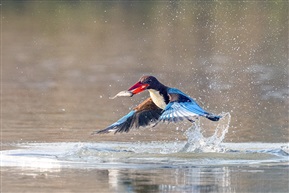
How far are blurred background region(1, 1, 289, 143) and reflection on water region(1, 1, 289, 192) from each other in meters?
0.03

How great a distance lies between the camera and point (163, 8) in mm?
33531

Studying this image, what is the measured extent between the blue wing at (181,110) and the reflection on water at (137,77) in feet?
1.35

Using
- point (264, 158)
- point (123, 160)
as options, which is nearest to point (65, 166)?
point (123, 160)

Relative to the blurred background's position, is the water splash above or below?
below

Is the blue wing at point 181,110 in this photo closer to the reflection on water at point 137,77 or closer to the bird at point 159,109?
the bird at point 159,109

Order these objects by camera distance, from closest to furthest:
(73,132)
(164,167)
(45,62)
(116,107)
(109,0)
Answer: (164,167) < (73,132) < (116,107) < (45,62) < (109,0)

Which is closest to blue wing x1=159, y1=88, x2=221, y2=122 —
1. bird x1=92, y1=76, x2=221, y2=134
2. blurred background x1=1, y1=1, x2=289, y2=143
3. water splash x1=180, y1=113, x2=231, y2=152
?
bird x1=92, y1=76, x2=221, y2=134

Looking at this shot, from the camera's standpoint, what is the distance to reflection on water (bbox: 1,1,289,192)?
428 inches

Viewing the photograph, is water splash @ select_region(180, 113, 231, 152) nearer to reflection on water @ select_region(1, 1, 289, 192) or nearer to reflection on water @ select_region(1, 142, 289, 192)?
reflection on water @ select_region(1, 142, 289, 192)

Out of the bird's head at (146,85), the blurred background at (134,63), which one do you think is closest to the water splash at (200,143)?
the bird's head at (146,85)

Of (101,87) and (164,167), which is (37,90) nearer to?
(101,87)

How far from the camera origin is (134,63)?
22.5 m

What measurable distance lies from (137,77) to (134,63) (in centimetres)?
212

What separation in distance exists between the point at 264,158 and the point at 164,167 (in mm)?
1206
